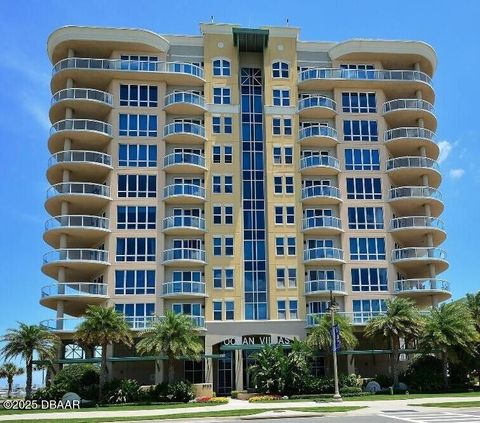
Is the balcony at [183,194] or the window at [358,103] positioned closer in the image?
the balcony at [183,194]

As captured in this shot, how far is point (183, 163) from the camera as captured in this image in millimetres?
56469

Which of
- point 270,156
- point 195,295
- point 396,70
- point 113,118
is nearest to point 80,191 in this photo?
point 113,118

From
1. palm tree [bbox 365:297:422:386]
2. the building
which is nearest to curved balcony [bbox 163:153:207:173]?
the building

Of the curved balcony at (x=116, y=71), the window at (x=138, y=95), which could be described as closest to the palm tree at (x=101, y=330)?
the window at (x=138, y=95)

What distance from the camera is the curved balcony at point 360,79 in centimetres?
6075

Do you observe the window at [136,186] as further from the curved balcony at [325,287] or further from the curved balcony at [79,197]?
the curved balcony at [325,287]

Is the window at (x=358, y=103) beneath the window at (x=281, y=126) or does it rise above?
above

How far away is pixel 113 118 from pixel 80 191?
757 centimetres

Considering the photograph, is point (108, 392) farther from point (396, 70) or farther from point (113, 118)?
point (396, 70)

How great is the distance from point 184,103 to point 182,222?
11.5 meters

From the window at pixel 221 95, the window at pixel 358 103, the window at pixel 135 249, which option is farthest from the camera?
the window at pixel 358 103

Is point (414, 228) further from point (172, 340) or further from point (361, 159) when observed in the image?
point (172, 340)

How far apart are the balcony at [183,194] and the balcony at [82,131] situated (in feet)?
24.6

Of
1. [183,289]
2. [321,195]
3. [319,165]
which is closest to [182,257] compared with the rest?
[183,289]
